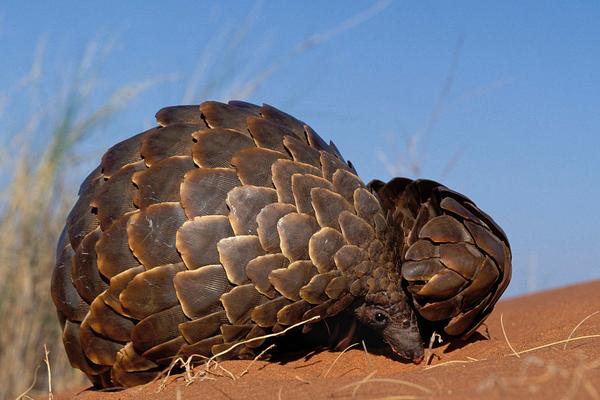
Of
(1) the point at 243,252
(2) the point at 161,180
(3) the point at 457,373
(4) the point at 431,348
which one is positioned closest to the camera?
(3) the point at 457,373

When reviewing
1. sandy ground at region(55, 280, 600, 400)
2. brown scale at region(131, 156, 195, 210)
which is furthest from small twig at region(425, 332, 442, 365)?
brown scale at region(131, 156, 195, 210)

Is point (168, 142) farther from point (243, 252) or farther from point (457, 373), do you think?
point (457, 373)

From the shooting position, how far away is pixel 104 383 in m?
3.34

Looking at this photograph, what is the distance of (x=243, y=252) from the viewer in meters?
2.91

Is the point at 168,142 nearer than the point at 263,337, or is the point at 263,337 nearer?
the point at 263,337

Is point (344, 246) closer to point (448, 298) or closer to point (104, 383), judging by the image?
point (448, 298)

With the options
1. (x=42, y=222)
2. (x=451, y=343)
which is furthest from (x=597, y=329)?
(x=42, y=222)

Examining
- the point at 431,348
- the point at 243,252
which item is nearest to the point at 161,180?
the point at 243,252

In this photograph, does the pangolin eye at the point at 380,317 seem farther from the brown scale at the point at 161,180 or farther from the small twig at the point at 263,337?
the brown scale at the point at 161,180

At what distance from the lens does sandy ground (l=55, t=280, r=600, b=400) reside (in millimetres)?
1873

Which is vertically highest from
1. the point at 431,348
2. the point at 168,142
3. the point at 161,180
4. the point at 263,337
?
the point at 168,142

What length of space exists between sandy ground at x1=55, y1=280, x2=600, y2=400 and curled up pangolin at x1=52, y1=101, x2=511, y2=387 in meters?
0.12

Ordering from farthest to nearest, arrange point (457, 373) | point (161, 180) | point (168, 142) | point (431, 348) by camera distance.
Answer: point (431, 348) → point (168, 142) → point (161, 180) → point (457, 373)

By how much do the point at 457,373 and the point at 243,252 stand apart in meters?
1.01
